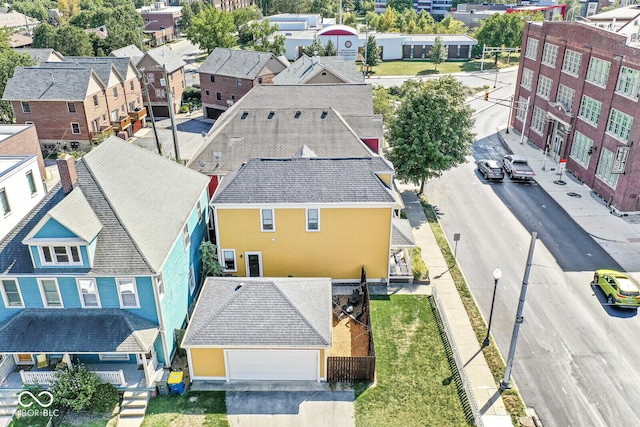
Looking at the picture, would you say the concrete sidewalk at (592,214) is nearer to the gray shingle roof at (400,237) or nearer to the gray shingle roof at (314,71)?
the gray shingle roof at (400,237)

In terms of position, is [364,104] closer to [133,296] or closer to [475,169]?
[475,169]

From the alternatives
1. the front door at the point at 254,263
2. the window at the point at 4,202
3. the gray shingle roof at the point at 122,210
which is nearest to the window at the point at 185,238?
the gray shingle roof at the point at 122,210

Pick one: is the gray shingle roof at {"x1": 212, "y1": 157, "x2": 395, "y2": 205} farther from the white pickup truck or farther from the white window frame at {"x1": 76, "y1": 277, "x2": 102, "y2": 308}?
the white pickup truck

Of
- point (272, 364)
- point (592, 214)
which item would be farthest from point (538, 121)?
point (272, 364)

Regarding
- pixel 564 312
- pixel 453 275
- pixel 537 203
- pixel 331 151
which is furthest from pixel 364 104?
pixel 564 312

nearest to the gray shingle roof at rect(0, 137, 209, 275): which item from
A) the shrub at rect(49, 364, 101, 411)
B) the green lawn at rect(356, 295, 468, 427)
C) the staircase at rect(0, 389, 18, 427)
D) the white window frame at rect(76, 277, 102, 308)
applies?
the white window frame at rect(76, 277, 102, 308)
